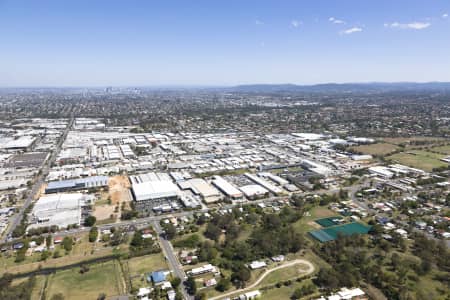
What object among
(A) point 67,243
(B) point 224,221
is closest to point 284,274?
(B) point 224,221

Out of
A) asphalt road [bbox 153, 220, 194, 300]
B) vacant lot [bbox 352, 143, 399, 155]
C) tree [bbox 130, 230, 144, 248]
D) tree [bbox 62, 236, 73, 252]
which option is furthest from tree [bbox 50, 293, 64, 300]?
vacant lot [bbox 352, 143, 399, 155]

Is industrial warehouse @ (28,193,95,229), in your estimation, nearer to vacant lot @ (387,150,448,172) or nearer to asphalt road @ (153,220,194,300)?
asphalt road @ (153,220,194,300)

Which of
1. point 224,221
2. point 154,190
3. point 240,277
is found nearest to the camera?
point 240,277

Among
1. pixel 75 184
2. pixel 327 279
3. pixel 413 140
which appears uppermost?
pixel 413 140

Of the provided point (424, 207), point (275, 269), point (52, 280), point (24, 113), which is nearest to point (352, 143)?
point (424, 207)

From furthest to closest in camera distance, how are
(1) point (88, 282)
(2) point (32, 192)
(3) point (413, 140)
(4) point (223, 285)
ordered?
(3) point (413, 140) < (2) point (32, 192) < (1) point (88, 282) < (4) point (223, 285)

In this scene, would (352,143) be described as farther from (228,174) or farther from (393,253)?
(393,253)

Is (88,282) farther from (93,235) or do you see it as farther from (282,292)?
(282,292)

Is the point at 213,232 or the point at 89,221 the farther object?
the point at 89,221
